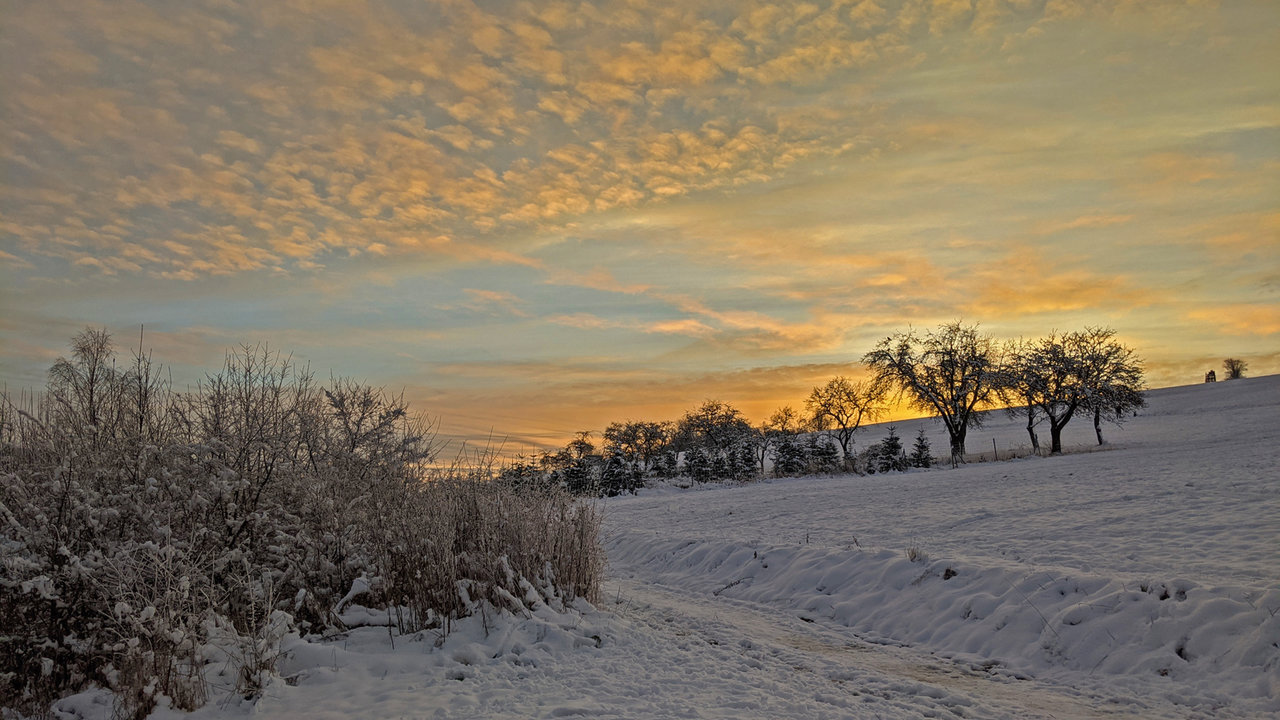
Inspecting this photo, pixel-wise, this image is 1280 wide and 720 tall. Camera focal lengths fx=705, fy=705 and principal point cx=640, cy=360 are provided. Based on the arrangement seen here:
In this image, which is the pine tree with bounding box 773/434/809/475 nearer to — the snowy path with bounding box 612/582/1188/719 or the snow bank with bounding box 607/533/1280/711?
the snow bank with bounding box 607/533/1280/711

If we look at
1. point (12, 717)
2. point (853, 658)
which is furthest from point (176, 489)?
point (853, 658)

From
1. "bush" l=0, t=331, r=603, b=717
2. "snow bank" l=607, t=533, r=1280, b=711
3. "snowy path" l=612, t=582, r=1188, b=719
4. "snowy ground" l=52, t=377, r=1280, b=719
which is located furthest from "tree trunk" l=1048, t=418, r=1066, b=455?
"bush" l=0, t=331, r=603, b=717

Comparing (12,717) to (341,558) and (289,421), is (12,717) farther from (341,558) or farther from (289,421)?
(289,421)

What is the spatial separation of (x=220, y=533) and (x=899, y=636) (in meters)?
8.05

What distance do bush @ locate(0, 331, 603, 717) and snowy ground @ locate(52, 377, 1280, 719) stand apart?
0.52 meters

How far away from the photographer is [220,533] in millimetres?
7672

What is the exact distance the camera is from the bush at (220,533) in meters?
6.01

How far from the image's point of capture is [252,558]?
25.8ft

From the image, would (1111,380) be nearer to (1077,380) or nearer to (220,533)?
(1077,380)

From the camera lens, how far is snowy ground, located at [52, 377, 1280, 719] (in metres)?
6.07

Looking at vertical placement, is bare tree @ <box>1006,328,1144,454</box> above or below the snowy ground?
above

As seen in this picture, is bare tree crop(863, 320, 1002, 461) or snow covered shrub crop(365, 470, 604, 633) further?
bare tree crop(863, 320, 1002, 461)

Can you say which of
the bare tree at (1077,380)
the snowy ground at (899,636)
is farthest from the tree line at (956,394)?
the snowy ground at (899,636)

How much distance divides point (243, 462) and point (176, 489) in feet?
2.42
